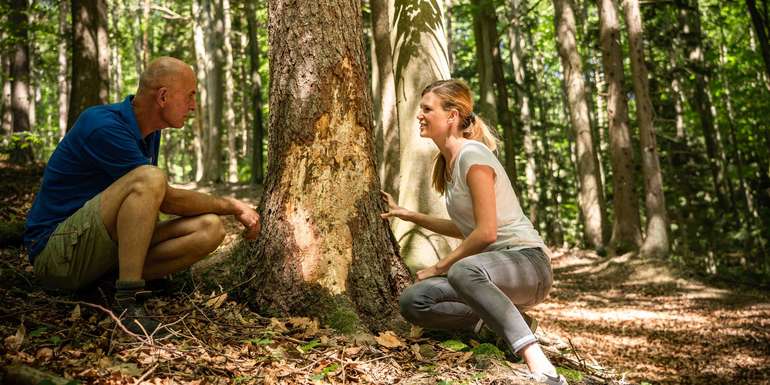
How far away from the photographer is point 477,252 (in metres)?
3.30

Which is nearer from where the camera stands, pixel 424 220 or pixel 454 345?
pixel 454 345

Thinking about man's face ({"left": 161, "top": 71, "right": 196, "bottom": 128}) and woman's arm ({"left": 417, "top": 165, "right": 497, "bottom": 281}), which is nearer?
woman's arm ({"left": 417, "top": 165, "right": 497, "bottom": 281})

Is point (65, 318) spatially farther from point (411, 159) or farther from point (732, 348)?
point (732, 348)

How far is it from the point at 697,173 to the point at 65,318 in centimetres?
2429

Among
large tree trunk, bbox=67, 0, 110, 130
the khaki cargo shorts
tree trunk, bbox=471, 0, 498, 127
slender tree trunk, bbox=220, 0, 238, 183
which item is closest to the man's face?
the khaki cargo shorts

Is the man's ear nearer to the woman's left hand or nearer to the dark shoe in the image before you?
the dark shoe

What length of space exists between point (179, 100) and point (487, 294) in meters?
2.19

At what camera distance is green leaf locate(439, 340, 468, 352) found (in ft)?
11.3

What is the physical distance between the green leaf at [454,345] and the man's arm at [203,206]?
138cm

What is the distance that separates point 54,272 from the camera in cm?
340

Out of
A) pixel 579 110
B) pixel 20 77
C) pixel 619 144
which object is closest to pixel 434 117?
pixel 619 144

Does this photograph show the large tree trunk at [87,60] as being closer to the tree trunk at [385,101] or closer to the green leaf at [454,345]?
the tree trunk at [385,101]

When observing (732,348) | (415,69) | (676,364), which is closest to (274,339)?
(415,69)

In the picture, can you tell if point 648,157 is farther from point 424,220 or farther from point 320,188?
point 320,188
